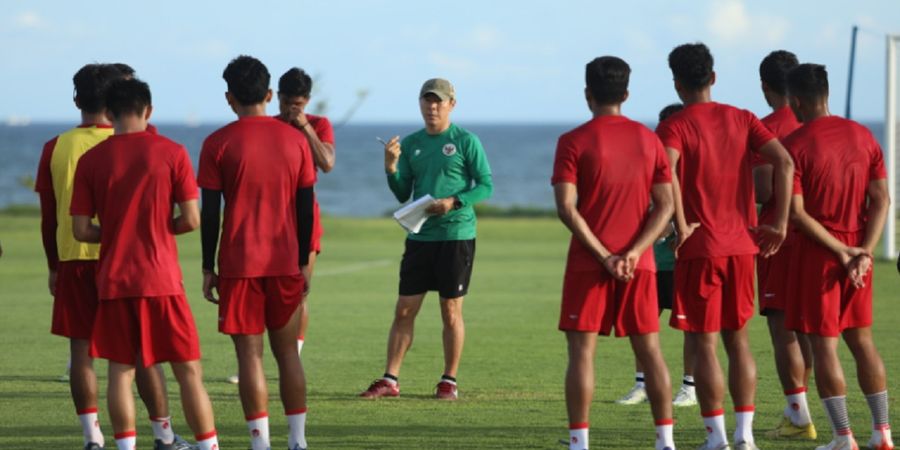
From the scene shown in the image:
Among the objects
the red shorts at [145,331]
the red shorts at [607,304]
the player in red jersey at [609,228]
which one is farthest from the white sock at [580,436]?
the red shorts at [145,331]

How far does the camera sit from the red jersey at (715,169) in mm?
7883

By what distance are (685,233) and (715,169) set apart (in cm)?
38

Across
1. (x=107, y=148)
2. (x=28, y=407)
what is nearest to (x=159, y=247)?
(x=107, y=148)

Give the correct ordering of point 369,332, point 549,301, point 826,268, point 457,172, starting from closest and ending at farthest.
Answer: point 826,268 → point 457,172 → point 369,332 → point 549,301

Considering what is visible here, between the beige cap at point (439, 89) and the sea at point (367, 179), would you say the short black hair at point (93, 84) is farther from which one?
the sea at point (367, 179)

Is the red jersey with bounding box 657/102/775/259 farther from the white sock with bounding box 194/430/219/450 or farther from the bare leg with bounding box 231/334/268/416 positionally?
the white sock with bounding box 194/430/219/450

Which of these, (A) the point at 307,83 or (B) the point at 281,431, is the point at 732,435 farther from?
(A) the point at 307,83

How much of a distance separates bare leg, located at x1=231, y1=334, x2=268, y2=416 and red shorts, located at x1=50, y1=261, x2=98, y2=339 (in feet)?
2.70

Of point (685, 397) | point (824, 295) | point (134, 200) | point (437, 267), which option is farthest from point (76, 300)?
point (685, 397)

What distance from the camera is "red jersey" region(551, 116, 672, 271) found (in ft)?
24.6

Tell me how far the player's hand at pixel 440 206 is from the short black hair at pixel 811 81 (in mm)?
3081

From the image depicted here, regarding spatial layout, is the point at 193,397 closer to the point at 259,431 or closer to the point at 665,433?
the point at 259,431

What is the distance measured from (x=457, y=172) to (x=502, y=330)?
4533 mm

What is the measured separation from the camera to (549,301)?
717 inches
